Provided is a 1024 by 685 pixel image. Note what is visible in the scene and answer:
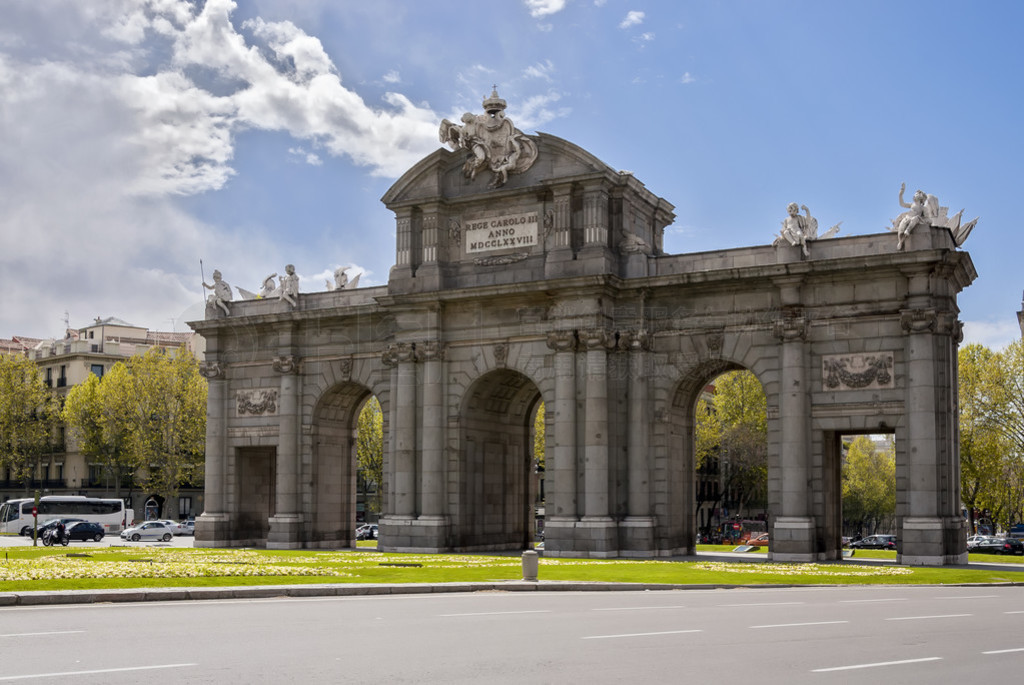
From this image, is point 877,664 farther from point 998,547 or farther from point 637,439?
point 998,547

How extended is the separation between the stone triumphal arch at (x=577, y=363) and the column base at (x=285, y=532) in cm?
11

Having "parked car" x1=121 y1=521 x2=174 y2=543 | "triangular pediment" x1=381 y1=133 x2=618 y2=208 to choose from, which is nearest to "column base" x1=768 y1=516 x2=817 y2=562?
"triangular pediment" x1=381 y1=133 x2=618 y2=208

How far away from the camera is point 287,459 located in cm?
5806

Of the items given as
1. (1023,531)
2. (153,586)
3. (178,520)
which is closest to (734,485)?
(1023,531)

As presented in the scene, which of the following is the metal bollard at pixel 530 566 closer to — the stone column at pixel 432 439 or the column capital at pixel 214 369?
the stone column at pixel 432 439

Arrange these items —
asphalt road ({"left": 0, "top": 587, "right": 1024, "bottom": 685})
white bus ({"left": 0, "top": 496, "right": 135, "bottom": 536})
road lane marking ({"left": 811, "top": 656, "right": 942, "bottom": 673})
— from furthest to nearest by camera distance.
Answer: white bus ({"left": 0, "top": 496, "right": 135, "bottom": 536}), road lane marking ({"left": 811, "top": 656, "right": 942, "bottom": 673}), asphalt road ({"left": 0, "top": 587, "right": 1024, "bottom": 685})

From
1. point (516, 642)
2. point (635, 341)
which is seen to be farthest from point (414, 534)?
point (516, 642)

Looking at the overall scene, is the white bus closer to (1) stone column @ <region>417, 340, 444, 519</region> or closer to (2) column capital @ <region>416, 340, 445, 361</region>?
(1) stone column @ <region>417, 340, 444, 519</region>

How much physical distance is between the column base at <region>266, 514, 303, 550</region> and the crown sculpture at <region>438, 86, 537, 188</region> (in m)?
18.5

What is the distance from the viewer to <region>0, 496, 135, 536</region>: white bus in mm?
86812

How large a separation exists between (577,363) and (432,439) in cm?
749

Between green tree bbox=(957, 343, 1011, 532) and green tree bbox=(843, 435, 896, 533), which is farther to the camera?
green tree bbox=(843, 435, 896, 533)

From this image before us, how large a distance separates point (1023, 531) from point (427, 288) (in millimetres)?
72865

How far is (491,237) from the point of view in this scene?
173 feet
